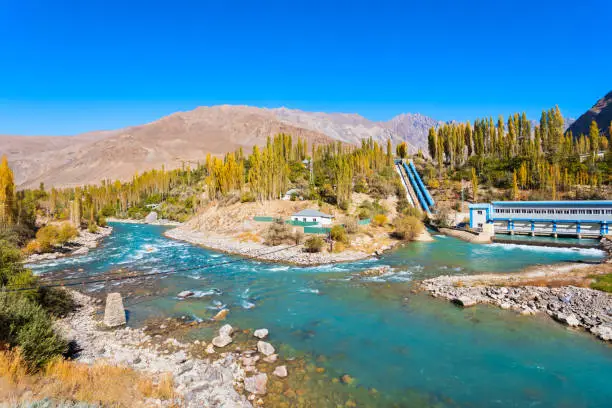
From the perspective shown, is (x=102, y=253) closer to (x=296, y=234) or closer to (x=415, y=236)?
(x=296, y=234)

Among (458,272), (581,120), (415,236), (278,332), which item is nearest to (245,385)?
(278,332)

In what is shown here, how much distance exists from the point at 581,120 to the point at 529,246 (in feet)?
528

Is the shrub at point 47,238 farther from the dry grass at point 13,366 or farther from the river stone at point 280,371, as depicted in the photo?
the river stone at point 280,371

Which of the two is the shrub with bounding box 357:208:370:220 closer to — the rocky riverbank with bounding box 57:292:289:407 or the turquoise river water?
the turquoise river water

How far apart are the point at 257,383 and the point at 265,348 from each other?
176cm

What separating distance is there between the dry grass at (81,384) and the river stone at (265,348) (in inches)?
107

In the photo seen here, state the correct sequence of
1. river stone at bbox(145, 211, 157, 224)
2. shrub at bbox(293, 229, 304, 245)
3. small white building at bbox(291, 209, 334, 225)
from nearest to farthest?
shrub at bbox(293, 229, 304, 245) < small white building at bbox(291, 209, 334, 225) < river stone at bbox(145, 211, 157, 224)

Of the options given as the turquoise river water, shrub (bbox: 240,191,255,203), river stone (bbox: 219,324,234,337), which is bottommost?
the turquoise river water

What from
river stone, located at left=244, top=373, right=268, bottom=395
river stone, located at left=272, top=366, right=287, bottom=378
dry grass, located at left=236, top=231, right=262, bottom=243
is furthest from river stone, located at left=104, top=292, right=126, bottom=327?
dry grass, located at left=236, top=231, right=262, bottom=243

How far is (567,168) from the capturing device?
163ft

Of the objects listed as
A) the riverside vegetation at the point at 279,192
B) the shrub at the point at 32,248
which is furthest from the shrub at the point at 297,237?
the shrub at the point at 32,248

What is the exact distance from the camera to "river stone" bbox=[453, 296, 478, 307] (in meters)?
13.4

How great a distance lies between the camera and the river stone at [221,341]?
10.1 meters

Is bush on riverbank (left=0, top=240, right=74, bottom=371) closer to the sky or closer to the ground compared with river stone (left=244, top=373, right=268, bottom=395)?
closer to the sky
